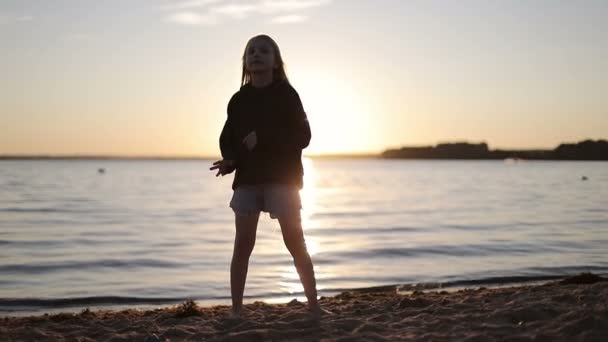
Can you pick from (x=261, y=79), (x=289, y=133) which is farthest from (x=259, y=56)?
(x=289, y=133)

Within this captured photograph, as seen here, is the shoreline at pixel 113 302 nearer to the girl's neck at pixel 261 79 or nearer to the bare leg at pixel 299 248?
the bare leg at pixel 299 248

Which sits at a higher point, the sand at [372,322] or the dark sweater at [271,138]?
the dark sweater at [271,138]

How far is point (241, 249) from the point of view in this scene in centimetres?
550

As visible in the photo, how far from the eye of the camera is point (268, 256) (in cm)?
1312

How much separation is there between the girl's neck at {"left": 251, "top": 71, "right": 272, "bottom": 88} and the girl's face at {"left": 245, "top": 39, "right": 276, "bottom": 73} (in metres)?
0.07

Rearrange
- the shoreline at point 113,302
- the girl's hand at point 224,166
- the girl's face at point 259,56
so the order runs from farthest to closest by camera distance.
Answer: the shoreline at point 113,302, the girl's face at point 259,56, the girl's hand at point 224,166

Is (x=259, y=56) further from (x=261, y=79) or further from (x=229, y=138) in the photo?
(x=229, y=138)

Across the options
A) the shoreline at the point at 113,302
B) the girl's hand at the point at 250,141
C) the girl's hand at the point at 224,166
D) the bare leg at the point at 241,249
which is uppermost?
the girl's hand at the point at 250,141

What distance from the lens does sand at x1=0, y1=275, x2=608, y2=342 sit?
4.90m

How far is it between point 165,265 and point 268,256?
2.11 m

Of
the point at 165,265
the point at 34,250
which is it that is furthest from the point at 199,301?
the point at 34,250

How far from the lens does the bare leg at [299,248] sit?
17.6 ft

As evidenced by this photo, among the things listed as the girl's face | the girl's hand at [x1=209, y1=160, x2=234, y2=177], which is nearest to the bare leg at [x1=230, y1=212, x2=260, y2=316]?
the girl's hand at [x1=209, y1=160, x2=234, y2=177]

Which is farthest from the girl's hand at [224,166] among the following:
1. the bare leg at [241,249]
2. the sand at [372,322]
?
the sand at [372,322]
